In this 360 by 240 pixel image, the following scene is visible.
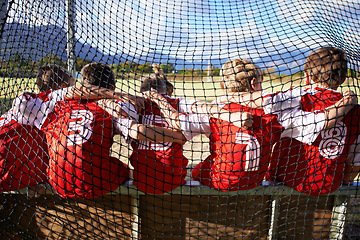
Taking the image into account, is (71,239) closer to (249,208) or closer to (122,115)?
(122,115)

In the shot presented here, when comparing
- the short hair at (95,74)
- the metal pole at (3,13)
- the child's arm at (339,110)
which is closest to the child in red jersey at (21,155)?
the short hair at (95,74)

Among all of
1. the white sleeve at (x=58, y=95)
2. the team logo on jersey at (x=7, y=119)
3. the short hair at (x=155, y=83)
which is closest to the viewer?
the white sleeve at (x=58, y=95)

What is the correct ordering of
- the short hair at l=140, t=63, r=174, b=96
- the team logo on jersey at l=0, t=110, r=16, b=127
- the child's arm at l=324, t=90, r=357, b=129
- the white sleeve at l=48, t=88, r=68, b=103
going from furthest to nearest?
1. the short hair at l=140, t=63, r=174, b=96
2. the team logo on jersey at l=0, t=110, r=16, b=127
3. the white sleeve at l=48, t=88, r=68, b=103
4. the child's arm at l=324, t=90, r=357, b=129

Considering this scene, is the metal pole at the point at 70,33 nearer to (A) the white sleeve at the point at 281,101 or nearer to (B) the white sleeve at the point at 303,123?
(A) the white sleeve at the point at 281,101

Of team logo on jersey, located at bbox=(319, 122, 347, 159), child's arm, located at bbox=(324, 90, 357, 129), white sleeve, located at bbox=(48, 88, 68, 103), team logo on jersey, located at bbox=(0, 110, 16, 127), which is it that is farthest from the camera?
team logo on jersey, located at bbox=(0, 110, 16, 127)

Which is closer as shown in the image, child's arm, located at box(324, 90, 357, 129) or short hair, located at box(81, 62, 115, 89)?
child's arm, located at box(324, 90, 357, 129)

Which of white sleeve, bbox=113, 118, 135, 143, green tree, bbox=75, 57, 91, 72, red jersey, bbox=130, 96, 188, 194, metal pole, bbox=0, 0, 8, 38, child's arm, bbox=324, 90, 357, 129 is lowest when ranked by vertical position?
red jersey, bbox=130, 96, 188, 194

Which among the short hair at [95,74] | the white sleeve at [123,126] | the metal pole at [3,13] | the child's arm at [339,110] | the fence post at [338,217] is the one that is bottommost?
the fence post at [338,217]

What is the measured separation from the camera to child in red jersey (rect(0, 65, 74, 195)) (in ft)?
5.81

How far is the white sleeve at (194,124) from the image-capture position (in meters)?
1.64

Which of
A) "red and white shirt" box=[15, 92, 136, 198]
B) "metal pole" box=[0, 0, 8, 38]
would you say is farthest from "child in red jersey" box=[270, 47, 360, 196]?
"metal pole" box=[0, 0, 8, 38]

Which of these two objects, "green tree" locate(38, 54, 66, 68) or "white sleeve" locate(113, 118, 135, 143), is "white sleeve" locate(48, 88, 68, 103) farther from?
"white sleeve" locate(113, 118, 135, 143)

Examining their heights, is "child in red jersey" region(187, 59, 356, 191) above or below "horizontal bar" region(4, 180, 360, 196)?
above

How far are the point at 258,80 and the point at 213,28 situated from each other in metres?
1.06
